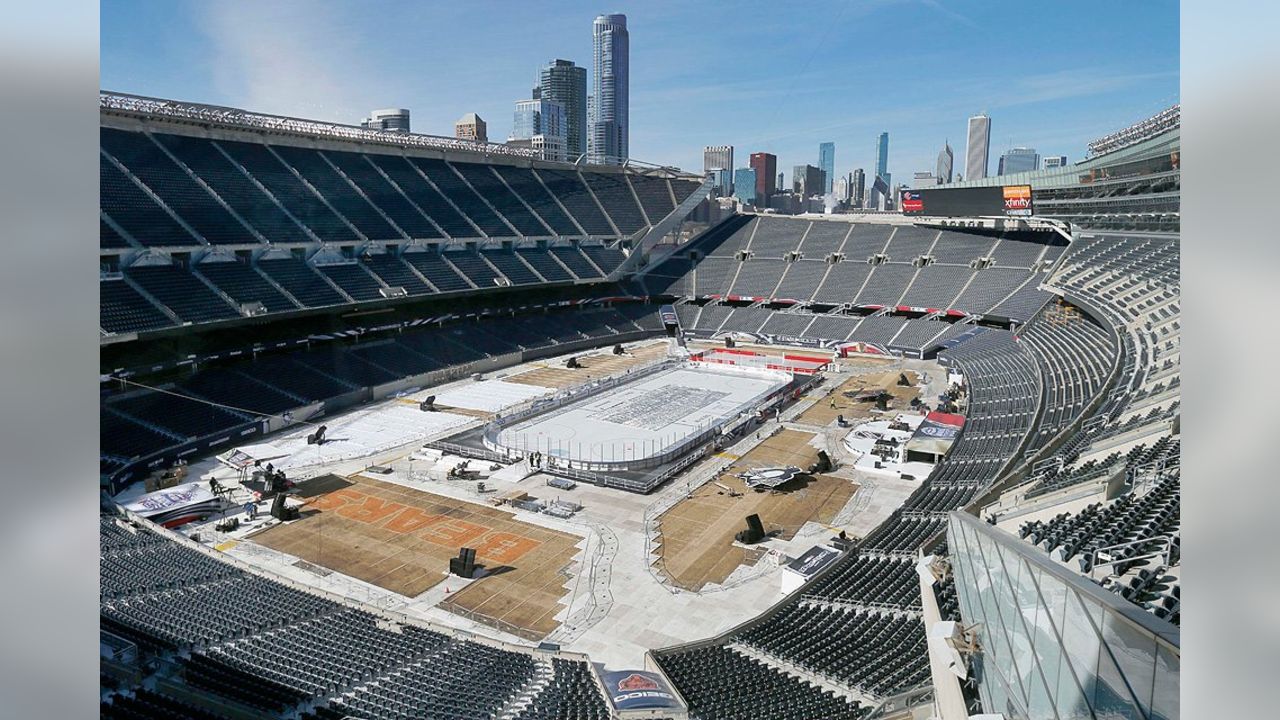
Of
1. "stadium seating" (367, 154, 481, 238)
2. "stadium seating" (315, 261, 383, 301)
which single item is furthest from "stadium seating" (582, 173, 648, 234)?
"stadium seating" (315, 261, 383, 301)

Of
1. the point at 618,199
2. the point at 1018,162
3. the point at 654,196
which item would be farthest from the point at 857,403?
the point at 1018,162

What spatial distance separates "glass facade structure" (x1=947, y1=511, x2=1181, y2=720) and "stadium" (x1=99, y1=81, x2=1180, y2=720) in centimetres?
3

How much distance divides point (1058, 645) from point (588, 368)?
40.3m

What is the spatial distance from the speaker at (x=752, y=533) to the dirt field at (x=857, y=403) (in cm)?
1282

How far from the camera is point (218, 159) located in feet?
135

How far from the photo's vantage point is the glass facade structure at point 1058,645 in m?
3.79

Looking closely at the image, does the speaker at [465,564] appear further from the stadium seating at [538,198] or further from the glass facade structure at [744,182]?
the glass facade structure at [744,182]

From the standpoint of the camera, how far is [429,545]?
68.6 feet

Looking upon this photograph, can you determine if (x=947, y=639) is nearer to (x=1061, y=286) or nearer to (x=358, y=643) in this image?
(x=358, y=643)

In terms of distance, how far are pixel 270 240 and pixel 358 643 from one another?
30.9 metres

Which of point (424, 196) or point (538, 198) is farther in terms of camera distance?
point (538, 198)

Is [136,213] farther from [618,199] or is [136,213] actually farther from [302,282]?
[618,199]

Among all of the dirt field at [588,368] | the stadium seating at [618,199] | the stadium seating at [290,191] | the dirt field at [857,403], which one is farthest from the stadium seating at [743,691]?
the stadium seating at [618,199]
